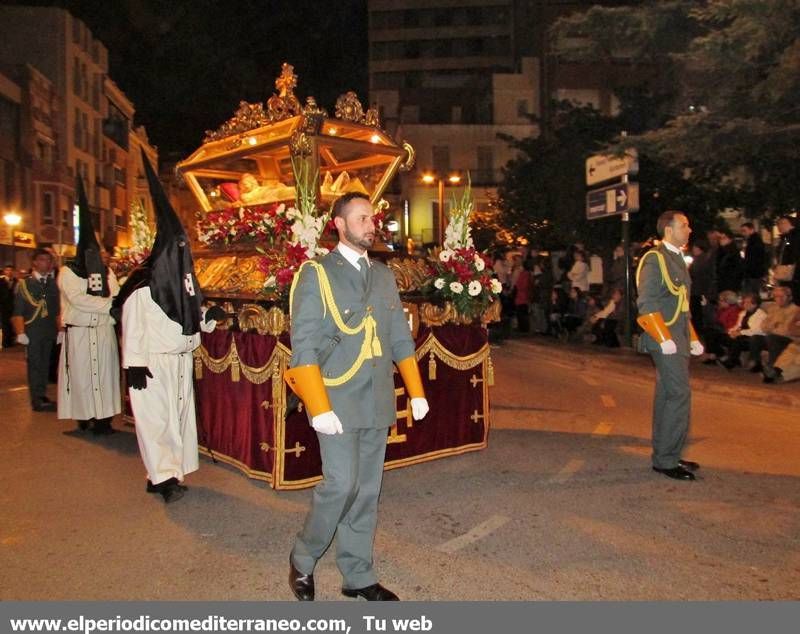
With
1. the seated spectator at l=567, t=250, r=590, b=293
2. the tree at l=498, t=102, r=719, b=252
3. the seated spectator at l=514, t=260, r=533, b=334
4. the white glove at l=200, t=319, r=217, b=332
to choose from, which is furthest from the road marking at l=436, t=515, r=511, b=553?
the tree at l=498, t=102, r=719, b=252

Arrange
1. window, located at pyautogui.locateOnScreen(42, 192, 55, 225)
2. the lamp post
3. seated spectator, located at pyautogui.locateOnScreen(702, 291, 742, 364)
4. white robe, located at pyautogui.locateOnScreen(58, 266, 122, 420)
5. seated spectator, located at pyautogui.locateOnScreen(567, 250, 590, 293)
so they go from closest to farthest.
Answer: white robe, located at pyautogui.locateOnScreen(58, 266, 122, 420) → seated spectator, located at pyautogui.locateOnScreen(702, 291, 742, 364) → seated spectator, located at pyautogui.locateOnScreen(567, 250, 590, 293) → the lamp post → window, located at pyautogui.locateOnScreen(42, 192, 55, 225)

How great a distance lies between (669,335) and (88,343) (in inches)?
224

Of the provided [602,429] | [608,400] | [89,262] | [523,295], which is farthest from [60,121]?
[602,429]

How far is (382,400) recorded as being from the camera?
389 cm

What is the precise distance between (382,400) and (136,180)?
5332 cm

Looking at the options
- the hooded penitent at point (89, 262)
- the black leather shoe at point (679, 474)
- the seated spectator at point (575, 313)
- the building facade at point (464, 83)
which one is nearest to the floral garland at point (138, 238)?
the hooded penitent at point (89, 262)

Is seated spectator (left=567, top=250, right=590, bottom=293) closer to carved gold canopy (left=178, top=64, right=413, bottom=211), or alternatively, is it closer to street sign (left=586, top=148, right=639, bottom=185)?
street sign (left=586, top=148, right=639, bottom=185)

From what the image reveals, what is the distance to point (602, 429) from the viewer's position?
816 centimetres

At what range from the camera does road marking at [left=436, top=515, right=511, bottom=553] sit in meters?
4.74

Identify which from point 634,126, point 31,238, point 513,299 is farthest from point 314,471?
point 31,238

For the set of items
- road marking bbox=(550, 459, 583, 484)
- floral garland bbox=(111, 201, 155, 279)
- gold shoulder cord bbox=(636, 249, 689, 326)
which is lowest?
road marking bbox=(550, 459, 583, 484)

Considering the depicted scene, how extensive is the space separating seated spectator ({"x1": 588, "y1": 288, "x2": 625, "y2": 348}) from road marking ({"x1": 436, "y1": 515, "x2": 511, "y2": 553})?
10.4 meters

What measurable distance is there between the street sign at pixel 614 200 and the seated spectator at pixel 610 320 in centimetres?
160

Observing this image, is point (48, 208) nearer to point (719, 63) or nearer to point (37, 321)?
point (37, 321)
